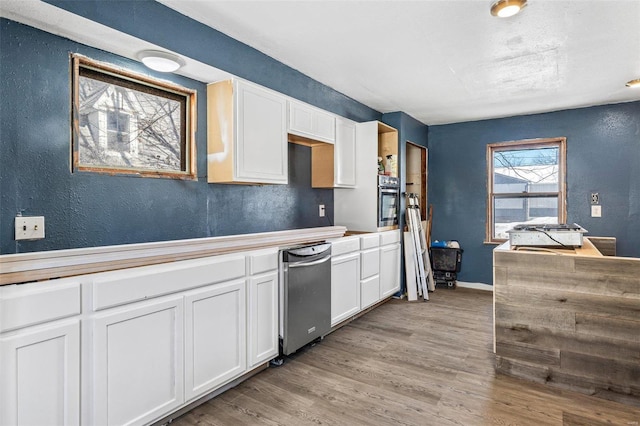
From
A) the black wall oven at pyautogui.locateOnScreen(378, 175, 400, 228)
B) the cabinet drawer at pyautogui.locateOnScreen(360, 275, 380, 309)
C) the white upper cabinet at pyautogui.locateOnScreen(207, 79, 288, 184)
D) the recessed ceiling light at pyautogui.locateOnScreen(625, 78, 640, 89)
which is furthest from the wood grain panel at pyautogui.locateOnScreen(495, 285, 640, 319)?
the recessed ceiling light at pyautogui.locateOnScreen(625, 78, 640, 89)

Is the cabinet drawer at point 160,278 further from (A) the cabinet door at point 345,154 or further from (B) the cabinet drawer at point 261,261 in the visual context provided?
(A) the cabinet door at point 345,154

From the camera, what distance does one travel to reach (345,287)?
355cm

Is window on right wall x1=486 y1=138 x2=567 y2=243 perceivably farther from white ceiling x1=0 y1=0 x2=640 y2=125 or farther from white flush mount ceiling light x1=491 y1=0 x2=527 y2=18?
white flush mount ceiling light x1=491 y1=0 x2=527 y2=18

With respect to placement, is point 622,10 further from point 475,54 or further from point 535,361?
point 535,361

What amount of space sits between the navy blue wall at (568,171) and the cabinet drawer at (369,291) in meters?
1.89

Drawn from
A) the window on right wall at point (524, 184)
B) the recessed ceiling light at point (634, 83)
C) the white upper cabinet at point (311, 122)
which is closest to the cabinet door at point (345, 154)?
the white upper cabinet at point (311, 122)

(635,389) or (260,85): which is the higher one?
(260,85)

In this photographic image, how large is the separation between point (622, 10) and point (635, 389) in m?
2.43

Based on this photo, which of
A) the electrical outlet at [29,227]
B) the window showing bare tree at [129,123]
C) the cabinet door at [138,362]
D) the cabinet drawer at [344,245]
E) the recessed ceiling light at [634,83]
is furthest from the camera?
the recessed ceiling light at [634,83]

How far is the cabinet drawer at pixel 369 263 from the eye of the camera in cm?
385

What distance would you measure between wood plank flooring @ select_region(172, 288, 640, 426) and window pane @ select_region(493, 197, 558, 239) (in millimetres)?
2316

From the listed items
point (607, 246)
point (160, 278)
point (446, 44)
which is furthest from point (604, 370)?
point (160, 278)

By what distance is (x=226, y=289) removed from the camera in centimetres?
229

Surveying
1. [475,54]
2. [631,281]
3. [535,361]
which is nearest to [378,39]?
[475,54]
